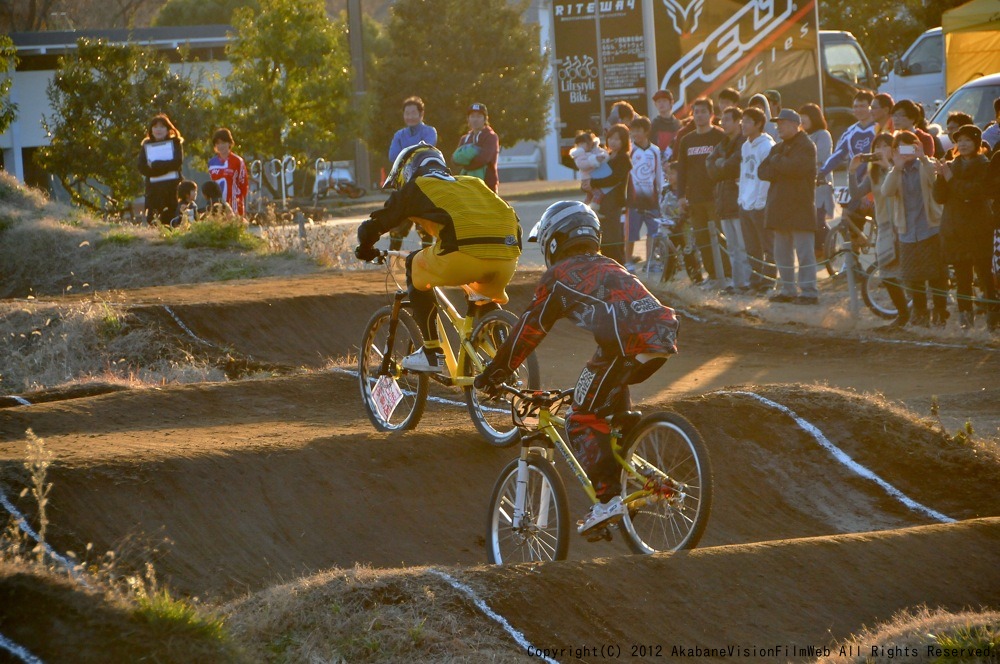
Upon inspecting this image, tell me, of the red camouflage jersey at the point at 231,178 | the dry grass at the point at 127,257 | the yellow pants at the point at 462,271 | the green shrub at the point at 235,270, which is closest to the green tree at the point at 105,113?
the dry grass at the point at 127,257

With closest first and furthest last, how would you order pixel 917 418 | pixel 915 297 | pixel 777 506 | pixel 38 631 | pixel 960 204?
pixel 38 631
pixel 777 506
pixel 917 418
pixel 960 204
pixel 915 297

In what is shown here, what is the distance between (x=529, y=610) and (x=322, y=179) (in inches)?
1464

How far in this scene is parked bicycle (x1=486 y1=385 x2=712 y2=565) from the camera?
6016 mm

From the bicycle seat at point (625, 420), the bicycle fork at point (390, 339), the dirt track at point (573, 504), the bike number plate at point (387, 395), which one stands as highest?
the bicycle fork at point (390, 339)

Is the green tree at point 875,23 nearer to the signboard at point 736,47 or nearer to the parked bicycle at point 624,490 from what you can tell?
the signboard at point 736,47

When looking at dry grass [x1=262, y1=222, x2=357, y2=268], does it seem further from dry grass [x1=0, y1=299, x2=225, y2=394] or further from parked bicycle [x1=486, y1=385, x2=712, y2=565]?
parked bicycle [x1=486, y1=385, x2=712, y2=565]

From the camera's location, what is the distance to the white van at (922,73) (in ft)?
89.2

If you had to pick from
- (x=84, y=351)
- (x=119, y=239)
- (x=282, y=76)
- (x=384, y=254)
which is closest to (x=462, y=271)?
(x=384, y=254)

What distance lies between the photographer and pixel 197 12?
2298 inches

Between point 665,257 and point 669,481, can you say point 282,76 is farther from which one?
point 669,481

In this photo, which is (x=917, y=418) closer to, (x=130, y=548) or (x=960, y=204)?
(x=960, y=204)

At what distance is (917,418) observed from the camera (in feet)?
29.2

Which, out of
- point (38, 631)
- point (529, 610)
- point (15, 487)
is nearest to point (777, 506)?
point (529, 610)

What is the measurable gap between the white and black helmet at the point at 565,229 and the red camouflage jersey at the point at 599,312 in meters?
0.11
